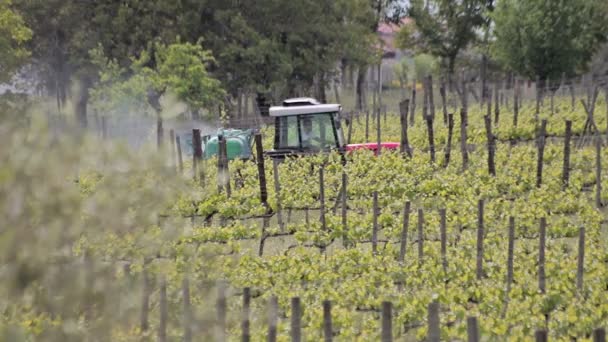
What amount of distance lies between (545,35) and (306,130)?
1385cm

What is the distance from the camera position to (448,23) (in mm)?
33750

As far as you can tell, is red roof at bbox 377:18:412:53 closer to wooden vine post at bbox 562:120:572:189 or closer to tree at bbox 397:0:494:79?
tree at bbox 397:0:494:79

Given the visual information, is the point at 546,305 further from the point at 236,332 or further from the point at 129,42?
the point at 129,42

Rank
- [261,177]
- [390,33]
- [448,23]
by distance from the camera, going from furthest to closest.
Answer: [390,33]
[448,23]
[261,177]

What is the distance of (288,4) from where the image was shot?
2573 centimetres

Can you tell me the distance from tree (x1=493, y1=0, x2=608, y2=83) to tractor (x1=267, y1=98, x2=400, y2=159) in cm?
1337

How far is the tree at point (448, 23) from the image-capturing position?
33.6 metres

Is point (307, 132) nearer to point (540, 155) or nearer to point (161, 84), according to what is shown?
point (540, 155)

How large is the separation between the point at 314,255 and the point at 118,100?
1081cm

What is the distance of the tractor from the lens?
44.9 ft

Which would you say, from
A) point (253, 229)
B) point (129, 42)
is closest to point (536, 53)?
point (129, 42)

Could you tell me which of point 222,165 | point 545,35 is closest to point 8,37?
point 222,165

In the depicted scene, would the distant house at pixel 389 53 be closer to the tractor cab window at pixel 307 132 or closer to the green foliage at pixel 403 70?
the green foliage at pixel 403 70

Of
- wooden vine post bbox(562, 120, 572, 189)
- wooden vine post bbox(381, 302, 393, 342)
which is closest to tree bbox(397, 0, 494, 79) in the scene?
wooden vine post bbox(562, 120, 572, 189)
